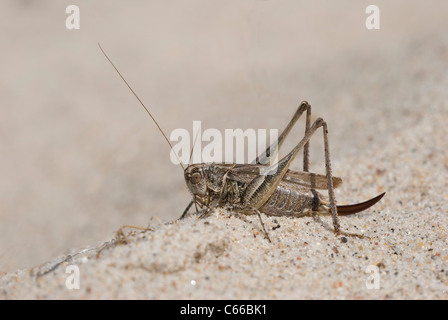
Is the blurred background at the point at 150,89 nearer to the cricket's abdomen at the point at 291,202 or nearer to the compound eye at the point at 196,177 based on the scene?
the cricket's abdomen at the point at 291,202

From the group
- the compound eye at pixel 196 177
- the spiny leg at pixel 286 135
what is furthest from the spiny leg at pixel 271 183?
the compound eye at pixel 196 177

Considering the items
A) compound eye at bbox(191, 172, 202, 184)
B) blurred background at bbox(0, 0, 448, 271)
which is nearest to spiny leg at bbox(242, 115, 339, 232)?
compound eye at bbox(191, 172, 202, 184)

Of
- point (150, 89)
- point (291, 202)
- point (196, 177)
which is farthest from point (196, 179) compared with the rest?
point (150, 89)

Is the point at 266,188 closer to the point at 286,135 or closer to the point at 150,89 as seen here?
the point at 286,135

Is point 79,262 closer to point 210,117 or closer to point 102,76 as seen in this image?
point 210,117

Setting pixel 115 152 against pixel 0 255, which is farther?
pixel 115 152
